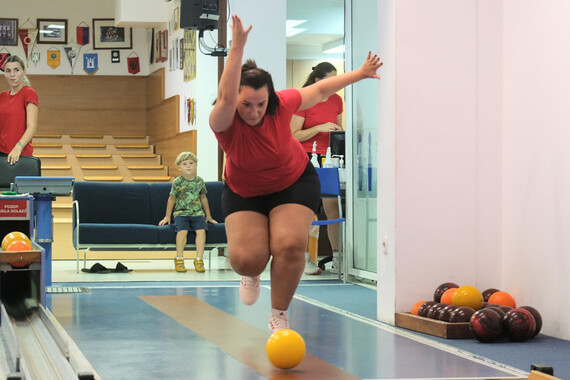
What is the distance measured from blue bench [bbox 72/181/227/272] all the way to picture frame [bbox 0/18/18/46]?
8679 mm

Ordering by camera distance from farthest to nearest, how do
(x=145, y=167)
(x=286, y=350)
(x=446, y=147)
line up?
1. (x=145, y=167)
2. (x=446, y=147)
3. (x=286, y=350)

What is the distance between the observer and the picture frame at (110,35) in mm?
16688

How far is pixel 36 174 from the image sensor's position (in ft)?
22.6

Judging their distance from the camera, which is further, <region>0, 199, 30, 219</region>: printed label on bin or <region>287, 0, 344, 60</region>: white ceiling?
<region>287, 0, 344, 60</region>: white ceiling

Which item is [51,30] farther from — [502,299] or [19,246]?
[502,299]

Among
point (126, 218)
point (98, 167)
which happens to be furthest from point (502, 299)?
point (98, 167)

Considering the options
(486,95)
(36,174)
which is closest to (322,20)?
(36,174)

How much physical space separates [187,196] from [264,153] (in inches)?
195

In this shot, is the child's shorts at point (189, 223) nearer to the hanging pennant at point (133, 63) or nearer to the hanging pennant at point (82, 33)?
the hanging pennant at point (133, 63)

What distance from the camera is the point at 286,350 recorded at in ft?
11.4

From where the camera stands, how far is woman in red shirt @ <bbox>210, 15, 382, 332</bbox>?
378 centimetres

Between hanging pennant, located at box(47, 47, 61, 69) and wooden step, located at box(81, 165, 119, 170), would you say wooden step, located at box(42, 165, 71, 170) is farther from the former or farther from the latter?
hanging pennant, located at box(47, 47, 61, 69)

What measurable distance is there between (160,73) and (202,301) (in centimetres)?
1020

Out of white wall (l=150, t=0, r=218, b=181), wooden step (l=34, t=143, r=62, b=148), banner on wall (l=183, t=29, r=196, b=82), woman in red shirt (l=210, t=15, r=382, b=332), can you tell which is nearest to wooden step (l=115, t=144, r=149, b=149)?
wooden step (l=34, t=143, r=62, b=148)
